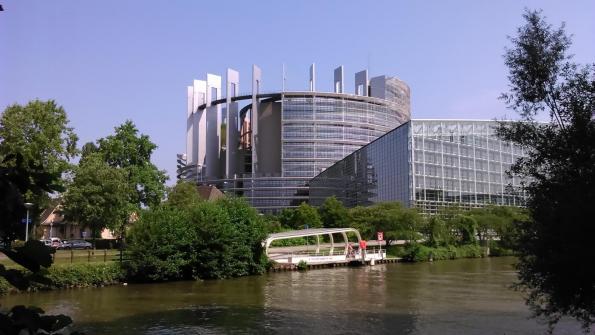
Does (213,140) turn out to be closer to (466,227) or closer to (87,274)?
(466,227)

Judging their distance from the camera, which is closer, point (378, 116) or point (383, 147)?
point (383, 147)

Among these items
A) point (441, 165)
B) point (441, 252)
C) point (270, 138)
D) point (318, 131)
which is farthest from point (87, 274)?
point (270, 138)

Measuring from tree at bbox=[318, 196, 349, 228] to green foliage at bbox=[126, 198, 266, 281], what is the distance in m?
42.7

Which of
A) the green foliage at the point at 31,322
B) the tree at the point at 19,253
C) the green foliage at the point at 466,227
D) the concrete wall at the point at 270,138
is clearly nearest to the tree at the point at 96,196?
the tree at the point at 19,253

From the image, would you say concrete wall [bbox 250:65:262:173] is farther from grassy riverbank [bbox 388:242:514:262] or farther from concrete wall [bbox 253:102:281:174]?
grassy riverbank [bbox 388:242:514:262]

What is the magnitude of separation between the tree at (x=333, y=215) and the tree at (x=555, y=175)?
76.4 m

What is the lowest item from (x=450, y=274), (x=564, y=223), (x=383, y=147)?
(x=450, y=274)

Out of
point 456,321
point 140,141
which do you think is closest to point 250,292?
point 456,321

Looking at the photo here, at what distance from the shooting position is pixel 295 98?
582ft

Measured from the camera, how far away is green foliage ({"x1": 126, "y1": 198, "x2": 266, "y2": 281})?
42.0 m

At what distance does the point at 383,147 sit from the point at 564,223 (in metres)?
113

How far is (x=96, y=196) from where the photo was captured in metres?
50.2

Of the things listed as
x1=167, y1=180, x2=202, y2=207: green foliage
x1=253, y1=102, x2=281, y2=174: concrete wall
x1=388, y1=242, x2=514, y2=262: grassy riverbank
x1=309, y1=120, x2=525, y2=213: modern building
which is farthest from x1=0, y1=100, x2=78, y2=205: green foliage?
x1=253, y1=102, x2=281, y2=174: concrete wall

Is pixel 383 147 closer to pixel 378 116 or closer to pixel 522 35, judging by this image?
pixel 378 116
